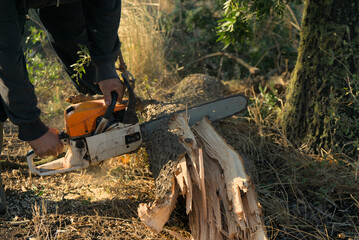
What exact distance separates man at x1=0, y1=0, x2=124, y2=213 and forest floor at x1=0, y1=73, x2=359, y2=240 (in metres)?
0.42

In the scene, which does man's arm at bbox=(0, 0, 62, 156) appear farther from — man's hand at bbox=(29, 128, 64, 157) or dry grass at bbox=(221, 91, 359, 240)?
dry grass at bbox=(221, 91, 359, 240)

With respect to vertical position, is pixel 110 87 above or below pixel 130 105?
above

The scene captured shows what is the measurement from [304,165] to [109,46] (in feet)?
6.25

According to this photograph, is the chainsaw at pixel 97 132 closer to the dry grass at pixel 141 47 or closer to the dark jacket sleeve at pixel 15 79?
the dark jacket sleeve at pixel 15 79

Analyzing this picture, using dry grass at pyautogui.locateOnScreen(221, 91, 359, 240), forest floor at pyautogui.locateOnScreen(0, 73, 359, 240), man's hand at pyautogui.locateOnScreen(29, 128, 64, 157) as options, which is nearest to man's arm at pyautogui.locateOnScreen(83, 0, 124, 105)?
man's hand at pyautogui.locateOnScreen(29, 128, 64, 157)

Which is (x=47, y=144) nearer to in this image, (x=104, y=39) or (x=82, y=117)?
Answer: (x=82, y=117)

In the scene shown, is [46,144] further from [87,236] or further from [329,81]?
[329,81]

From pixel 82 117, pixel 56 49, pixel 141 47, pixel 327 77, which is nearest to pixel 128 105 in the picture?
pixel 82 117

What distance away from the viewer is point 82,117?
2.63 metres

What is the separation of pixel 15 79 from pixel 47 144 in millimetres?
534

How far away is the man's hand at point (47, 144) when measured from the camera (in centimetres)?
248

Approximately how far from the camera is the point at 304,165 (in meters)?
2.92

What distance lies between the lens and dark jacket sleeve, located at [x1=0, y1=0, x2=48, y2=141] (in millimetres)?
2104

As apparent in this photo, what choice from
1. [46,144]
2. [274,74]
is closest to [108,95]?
[46,144]
